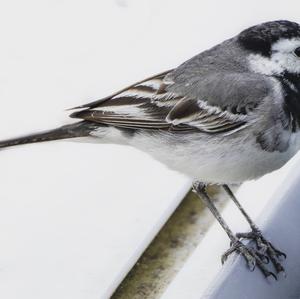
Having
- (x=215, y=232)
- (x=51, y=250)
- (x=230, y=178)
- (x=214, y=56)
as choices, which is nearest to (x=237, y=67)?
(x=214, y=56)

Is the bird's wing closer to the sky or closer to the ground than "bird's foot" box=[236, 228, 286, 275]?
closer to the sky

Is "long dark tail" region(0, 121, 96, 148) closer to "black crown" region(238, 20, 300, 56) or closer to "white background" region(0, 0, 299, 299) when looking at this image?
"white background" region(0, 0, 299, 299)

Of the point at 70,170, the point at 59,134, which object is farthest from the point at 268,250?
the point at 70,170

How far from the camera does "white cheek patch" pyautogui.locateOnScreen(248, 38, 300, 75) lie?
11.4 feet

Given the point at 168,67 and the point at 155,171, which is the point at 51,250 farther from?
the point at 168,67

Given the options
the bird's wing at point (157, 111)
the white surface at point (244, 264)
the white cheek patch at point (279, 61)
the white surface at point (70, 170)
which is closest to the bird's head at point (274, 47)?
the white cheek patch at point (279, 61)

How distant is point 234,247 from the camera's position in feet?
11.6

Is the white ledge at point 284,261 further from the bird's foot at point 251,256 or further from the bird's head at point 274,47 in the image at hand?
the bird's head at point 274,47

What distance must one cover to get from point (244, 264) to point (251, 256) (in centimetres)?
7

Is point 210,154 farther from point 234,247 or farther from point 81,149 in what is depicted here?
point 81,149

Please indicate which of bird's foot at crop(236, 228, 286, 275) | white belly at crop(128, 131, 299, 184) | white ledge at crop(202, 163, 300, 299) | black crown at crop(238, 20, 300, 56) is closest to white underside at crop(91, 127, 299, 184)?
white belly at crop(128, 131, 299, 184)

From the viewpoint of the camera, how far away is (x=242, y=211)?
3820mm

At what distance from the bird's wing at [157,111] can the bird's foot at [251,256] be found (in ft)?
1.40

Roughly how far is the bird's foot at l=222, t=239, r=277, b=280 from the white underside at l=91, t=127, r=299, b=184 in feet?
0.78
